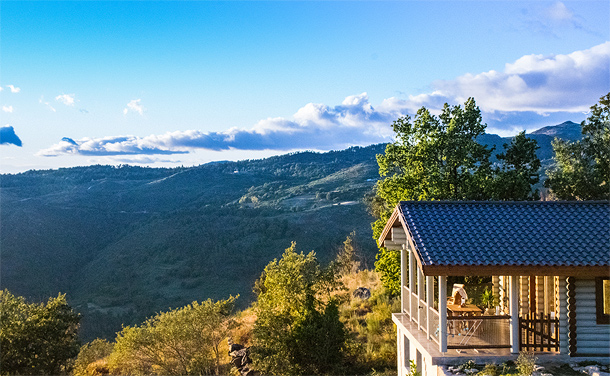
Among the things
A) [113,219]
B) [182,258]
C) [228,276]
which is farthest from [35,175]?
[228,276]

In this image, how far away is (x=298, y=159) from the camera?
113 metres

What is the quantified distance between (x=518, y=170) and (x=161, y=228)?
195 feet

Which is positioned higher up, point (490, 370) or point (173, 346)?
point (490, 370)

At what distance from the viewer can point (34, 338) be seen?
1969 centimetres

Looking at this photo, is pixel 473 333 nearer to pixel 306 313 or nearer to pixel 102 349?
pixel 306 313

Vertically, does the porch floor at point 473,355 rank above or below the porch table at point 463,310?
below

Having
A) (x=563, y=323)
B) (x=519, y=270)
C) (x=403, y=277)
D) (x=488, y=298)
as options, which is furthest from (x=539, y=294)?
(x=403, y=277)

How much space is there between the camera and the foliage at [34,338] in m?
19.1

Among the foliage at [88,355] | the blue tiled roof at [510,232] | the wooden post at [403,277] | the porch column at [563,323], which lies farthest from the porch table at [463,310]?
the foliage at [88,355]

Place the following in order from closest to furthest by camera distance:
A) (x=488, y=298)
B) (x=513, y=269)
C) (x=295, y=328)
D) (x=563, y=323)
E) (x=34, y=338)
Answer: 1. (x=513, y=269)
2. (x=563, y=323)
3. (x=488, y=298)
4. (x=295, y=328)
5. (x=34, y=338)

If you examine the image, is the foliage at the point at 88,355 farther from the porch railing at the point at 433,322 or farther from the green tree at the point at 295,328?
the porch railing at the point at 433,322

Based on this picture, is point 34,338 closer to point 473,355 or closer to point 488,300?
point 473,355

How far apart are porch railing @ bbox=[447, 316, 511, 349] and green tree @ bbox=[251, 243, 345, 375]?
28.4 ft

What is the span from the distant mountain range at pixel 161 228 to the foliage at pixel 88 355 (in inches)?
617
